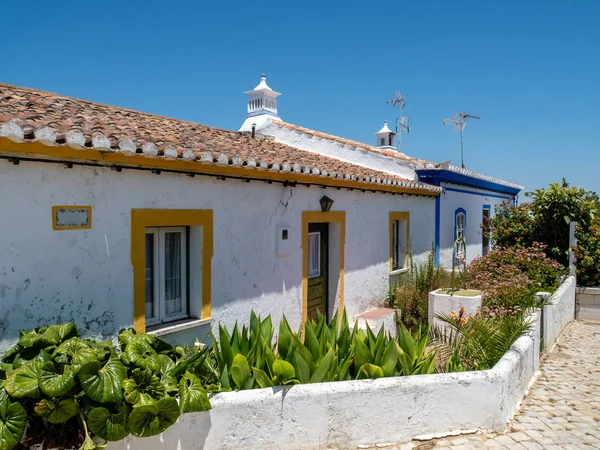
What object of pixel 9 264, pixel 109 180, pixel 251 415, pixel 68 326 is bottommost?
pixel 251 415

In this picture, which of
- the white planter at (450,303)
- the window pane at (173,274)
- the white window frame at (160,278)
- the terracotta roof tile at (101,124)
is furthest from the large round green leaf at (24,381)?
the white planter at (450,303)

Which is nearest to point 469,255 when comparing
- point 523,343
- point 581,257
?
point 581,257

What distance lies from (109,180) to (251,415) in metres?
2.66

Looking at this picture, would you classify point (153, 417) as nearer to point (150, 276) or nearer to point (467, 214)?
point (150, 276)

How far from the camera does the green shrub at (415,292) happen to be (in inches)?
386

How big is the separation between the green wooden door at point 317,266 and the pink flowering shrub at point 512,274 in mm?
2813

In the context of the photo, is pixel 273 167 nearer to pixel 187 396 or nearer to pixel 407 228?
pixel 187 396

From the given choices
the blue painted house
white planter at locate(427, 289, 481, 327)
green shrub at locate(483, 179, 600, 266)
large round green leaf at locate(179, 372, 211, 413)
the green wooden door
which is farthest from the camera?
the blue painted house

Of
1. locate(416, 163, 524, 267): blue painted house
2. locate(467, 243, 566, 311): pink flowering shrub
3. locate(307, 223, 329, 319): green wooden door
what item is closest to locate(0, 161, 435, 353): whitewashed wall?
locate(307, 223, 329, 319): green wooden door

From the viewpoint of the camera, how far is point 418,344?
205 inches

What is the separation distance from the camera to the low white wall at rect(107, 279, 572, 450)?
159 inches

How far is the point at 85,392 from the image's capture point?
3.30 m

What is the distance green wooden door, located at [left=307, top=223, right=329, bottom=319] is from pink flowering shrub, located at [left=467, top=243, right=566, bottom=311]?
2813 mm

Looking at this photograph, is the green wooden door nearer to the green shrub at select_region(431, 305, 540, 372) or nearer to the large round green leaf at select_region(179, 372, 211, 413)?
the green shrub at select_region(431, 305, 540, 372)
